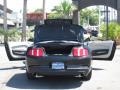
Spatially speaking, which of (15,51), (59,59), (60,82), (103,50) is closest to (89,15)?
(15,51)

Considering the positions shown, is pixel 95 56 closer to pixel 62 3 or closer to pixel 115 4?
pixel 115 4

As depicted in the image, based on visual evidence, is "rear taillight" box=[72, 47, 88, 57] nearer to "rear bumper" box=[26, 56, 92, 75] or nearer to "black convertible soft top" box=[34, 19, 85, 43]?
"rear bumper" box=[26, 56, 92, 75]

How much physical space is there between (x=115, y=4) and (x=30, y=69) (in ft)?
115

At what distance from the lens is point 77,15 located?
50.4m

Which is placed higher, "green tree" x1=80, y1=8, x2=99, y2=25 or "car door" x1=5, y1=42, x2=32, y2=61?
"green tree" x1=80, y1=8, x2=99, y2=25

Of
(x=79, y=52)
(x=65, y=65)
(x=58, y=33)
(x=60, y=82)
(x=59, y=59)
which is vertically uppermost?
(x=58, y=33)

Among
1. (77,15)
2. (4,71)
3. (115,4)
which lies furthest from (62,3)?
(4,71)

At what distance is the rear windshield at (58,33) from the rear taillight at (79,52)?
5.78ft

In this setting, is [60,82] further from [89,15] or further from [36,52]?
[89,15]

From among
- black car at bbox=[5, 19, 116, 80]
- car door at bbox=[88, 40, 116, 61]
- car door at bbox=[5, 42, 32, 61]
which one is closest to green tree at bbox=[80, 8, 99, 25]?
car door at bbox=[5, 42, 32, 61]

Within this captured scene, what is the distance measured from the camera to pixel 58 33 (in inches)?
571

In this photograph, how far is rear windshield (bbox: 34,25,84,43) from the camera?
14.3 m

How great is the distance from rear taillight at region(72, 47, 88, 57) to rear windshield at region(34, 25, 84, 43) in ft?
5.78

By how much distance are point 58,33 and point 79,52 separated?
233 centimetres
